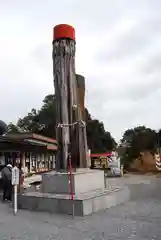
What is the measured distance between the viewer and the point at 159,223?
6691 mm

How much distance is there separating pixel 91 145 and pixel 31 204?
44.7 metres

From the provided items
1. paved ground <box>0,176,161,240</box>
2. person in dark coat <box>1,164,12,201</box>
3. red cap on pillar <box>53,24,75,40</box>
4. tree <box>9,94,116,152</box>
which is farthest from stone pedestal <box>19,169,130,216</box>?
tree <box>9,94,116,152</box>

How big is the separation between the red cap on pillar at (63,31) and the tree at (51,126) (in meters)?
41.6

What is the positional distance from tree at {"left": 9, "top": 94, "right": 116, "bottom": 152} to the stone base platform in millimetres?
42963

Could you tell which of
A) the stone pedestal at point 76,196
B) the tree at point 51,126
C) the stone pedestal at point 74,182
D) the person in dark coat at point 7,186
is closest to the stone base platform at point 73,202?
the stone pedestal at point 76,196

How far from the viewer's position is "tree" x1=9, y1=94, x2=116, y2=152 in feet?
174

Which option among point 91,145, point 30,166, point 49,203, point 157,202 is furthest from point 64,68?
point 91,145

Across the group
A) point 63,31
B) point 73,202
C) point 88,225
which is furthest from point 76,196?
point 63,31

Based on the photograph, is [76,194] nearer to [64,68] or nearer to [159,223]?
[159,223]

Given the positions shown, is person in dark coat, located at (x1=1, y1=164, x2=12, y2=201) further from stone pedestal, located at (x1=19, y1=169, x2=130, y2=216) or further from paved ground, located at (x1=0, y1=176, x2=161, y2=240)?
paved ground, located at (x1=0, y1=176, x2=161, y2=240)

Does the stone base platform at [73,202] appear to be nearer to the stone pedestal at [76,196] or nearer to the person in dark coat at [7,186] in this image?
the stone pedestal at [76,196]

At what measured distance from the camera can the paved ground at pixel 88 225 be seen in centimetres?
575

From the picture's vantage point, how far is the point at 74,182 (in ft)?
28.2

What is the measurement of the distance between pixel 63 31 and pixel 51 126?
4510 centimetres
